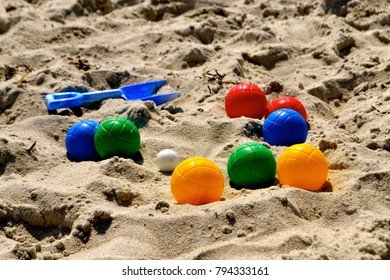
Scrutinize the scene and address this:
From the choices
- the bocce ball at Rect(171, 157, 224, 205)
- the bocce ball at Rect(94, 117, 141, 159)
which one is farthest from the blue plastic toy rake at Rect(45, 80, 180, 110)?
the bocce ball at Rect(171, 157, 224, 205)

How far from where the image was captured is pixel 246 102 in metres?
4.40

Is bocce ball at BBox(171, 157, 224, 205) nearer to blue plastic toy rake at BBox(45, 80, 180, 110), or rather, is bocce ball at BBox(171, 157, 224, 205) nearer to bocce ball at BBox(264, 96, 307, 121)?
bocce ball at BBox(264, 96, 307, 121)

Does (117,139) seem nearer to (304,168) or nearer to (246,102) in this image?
(246,102)

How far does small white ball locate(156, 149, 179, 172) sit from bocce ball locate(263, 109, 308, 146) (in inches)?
26.0

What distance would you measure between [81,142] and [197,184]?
3.42ft

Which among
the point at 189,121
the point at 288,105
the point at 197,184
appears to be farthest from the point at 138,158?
the point at 288,105

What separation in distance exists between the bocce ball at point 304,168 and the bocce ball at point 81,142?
1.27m

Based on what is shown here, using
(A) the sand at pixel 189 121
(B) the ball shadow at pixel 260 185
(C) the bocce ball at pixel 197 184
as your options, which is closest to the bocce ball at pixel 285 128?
(A) the sand at pixel 189 121

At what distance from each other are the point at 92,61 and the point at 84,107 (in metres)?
0.85

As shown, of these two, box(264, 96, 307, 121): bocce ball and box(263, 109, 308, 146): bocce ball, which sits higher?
box(263, 109, 308, 146): bocce ball

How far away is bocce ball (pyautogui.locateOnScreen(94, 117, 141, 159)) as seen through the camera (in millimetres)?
3900

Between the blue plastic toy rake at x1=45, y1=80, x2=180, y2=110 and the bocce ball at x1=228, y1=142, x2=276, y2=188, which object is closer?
the bocce ball at x1=228, y1=142, x2=276, y2=188

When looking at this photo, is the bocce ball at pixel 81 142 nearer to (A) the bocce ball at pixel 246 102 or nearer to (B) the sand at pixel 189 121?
(B) the sand at pixel 189 121

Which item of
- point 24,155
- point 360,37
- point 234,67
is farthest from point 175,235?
point 360,37
